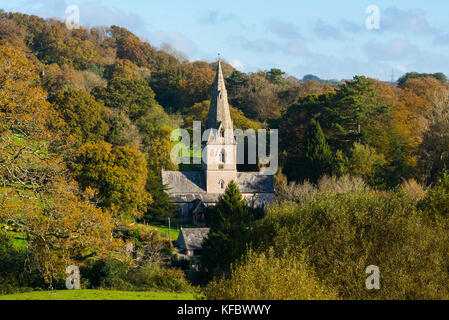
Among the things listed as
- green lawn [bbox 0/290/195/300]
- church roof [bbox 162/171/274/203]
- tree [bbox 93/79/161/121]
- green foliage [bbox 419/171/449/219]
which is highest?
tree [bbox 93/79/161/121]

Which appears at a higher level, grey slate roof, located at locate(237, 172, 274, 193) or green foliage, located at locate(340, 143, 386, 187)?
green foliage, located at locate(340, 143, 386, 187)

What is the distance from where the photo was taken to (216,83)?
56094mm

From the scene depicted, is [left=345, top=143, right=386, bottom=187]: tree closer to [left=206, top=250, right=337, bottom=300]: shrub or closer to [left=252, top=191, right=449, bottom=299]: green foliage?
[left=252, top=191, right=449, bottom=299]: green foliage

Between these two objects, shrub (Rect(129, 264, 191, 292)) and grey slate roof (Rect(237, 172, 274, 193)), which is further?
grey slate roof (Rect(237, 172, 274, 193))

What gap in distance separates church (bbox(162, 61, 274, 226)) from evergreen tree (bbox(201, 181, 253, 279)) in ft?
40.0

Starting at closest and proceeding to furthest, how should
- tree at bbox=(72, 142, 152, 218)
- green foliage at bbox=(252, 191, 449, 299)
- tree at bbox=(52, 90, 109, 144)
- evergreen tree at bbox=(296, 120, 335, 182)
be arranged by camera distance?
1. green foliage at bbox=(252, 191, 449, 299)
2. tree at bbox=(72, 142, 152, 218)
3. evergreen tree at bbox=(296, 120, 335, 182)
4. tree at bbox=(52, 90, 109, 144)

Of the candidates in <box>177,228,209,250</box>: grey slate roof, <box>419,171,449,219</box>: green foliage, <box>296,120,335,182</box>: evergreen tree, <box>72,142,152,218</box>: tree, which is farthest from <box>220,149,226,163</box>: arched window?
<box>419,171,449,219</box>: green foliage

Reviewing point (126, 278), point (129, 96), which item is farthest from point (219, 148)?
point (126, 278)

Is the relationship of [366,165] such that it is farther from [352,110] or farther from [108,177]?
[108,177]

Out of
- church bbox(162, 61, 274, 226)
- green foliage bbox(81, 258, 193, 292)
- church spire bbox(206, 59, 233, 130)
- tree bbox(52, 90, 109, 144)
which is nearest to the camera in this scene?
green foliage bbox(81, 258, 193, 292)

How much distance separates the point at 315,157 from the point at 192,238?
16.9m

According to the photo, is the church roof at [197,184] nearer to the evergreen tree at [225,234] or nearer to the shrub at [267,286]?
the evergreen tree at [225,234]

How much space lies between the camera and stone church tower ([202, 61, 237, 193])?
55.0 meters

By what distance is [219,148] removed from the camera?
55.2 meters
